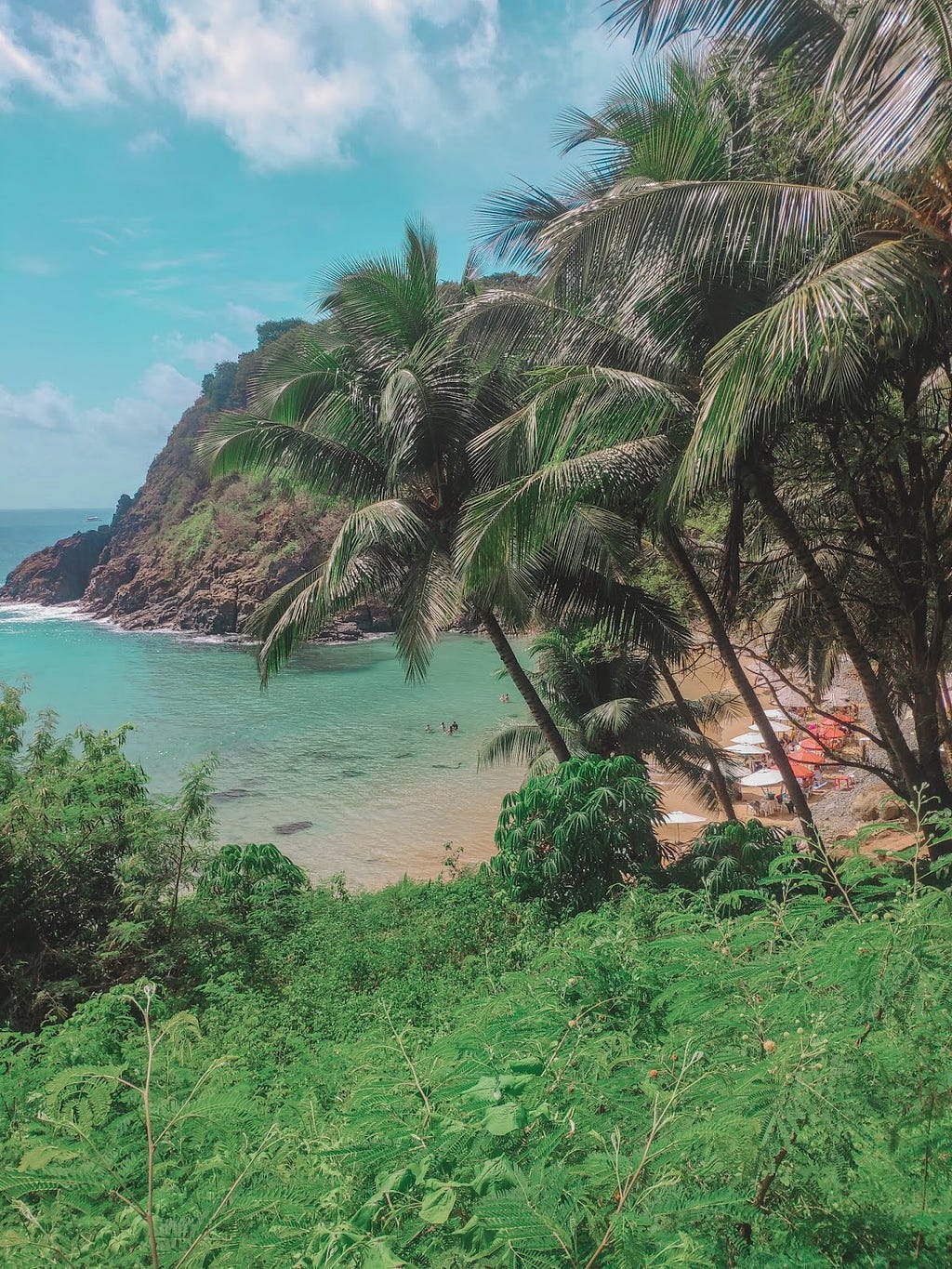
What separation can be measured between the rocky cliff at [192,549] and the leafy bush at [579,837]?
30881 mm

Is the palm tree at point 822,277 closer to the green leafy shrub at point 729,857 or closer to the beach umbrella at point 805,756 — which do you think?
the green leafy shrub at point 729,857

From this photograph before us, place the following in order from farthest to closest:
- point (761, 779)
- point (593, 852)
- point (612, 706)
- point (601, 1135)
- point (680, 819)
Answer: point (761, 779)
point (680, 819)
point (612, 706)
point (593, 852)
point (601, 1135)

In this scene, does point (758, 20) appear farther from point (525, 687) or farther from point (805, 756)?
point (805, 756)

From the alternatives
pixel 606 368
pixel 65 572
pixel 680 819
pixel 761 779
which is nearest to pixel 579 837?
pixel 606 368

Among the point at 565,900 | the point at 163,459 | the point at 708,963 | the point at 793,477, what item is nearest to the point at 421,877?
the point at 565,900

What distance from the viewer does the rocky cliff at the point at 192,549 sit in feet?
161

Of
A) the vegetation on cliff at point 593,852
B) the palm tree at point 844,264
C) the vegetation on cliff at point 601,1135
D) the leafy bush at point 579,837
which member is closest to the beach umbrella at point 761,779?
the vegetation on cliff at point 593,852

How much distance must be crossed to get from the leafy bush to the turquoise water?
8.20 m

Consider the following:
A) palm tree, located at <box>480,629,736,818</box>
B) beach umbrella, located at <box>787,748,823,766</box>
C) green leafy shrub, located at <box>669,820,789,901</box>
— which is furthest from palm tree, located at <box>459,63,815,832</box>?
beach umbrella, located at <box>787,748,823,766</box>

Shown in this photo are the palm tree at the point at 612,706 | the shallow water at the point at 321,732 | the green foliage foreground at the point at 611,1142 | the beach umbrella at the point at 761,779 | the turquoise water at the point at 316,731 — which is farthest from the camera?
the turquoise water at the point at 316,731

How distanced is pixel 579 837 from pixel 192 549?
53.7m

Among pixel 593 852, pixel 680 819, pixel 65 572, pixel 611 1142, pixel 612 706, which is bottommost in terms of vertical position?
pixel 680 819

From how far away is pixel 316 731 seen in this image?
91.0 feet

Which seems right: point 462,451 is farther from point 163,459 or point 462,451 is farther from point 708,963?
point 163,459
